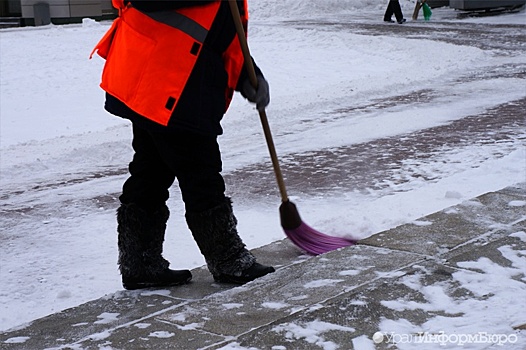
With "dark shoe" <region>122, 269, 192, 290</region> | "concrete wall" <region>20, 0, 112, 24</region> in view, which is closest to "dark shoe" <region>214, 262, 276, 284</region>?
"dark shoe" <region>122, 269, 192, 290</region>

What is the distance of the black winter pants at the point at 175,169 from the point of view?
12.1 feet

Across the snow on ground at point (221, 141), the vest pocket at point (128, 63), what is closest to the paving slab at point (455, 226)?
the snow on ground at point (221, 141)

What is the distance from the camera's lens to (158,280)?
156 inches

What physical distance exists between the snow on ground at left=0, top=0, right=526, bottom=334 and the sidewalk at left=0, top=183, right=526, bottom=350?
0.13 m

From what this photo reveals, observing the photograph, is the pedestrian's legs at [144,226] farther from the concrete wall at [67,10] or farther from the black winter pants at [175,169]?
the concrete wall at [67,10]

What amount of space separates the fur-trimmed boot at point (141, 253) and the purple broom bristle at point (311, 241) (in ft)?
1.77

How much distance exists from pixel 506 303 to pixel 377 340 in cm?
56

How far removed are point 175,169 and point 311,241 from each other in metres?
0.83

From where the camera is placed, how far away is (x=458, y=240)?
393cm

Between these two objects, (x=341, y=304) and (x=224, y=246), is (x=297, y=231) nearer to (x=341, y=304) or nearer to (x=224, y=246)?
(x=224, y=246)

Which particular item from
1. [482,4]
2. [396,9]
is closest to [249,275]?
[396,9]

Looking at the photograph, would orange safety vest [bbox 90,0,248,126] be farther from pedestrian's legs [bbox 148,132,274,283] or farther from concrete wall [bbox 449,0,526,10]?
concrete wall [bbox 449,0,526,10]

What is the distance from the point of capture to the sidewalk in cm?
295

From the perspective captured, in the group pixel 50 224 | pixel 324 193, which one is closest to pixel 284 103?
pixel 324 193
